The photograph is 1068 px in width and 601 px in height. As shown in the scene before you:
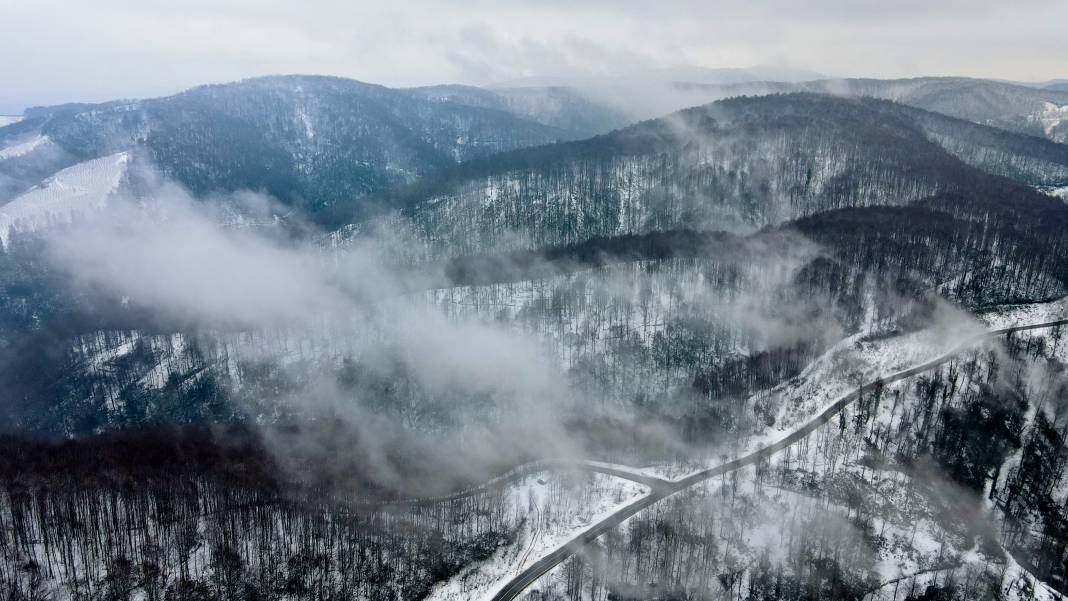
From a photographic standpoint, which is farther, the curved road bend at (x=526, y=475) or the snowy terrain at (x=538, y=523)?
the curved road bend at (x=526, y=475)

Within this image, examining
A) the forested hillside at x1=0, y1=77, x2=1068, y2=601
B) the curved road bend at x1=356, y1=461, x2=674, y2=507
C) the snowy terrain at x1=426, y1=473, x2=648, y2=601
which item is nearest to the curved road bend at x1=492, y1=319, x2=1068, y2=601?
the forested hillside at x1=0, y1=77, x2=1068, y2=601

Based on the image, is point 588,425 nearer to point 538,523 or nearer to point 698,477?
point 698,477

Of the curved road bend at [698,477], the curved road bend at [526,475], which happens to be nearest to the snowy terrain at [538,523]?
the curved road bend at [698,477]

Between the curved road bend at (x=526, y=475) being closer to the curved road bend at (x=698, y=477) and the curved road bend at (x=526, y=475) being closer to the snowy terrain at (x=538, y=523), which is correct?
the snowy terrain at (x=538, y=523)

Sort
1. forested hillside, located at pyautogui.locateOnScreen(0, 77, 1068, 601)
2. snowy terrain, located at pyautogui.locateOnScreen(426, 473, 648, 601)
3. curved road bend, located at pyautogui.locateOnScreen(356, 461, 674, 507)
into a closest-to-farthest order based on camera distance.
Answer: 1. forested hillside, located at pyautogui.locateOnScreen(0, 77, 1068, 601)
2. snowy terrain, located at pyautogui.locateOnScreen(426, 473, 648, 601)
3. curved road bend, located at pyautogui.locateOnScreen(356, 461, 674, 507)

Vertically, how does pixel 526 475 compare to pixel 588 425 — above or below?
below

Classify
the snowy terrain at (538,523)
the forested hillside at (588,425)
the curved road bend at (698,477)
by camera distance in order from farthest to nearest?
the curved road bend at (698,477) < the snowy terrain at (538,523) < the forested hillside at (588,425)

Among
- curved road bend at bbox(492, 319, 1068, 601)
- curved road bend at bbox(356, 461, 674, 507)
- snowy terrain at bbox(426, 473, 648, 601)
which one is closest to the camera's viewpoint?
snowy terrain at bbox(426, 473, 648, 601)

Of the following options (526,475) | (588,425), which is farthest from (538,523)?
(588,425)

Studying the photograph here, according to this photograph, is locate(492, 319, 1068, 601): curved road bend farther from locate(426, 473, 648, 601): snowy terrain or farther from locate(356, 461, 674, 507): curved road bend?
locate(356, 461, 674, 507): curved road bend
